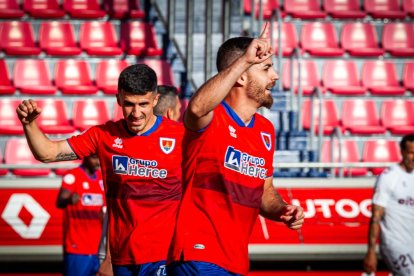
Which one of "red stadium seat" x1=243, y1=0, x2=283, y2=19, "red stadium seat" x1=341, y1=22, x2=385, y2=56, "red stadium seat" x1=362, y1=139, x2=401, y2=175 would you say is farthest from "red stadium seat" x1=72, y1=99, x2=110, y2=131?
"red stadium seat" x1=341, y1=22, x2=385, y2=56

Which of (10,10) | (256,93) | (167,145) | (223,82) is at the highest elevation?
(223,82)

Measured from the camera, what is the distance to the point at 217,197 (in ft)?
13.8

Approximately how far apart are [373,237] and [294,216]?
367 cm

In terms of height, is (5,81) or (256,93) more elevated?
(256,93)

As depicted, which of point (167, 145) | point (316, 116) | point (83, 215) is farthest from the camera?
point (316, 116)

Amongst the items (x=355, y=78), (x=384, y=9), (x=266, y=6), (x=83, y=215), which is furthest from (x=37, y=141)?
(x=384, y=9)

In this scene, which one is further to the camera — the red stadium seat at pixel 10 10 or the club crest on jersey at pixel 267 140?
the red stadium seat at pixel 10 10

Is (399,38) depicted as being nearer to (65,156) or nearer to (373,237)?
(373,237)

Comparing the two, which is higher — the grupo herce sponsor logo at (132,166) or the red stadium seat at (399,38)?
the grupo herce sponsor logo at (132,166)

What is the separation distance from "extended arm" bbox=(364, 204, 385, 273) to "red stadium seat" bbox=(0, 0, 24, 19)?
8878 mm

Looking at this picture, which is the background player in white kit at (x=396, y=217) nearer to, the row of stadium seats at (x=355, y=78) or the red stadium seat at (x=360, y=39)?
the row of stadium seats at (x=355, y=78)

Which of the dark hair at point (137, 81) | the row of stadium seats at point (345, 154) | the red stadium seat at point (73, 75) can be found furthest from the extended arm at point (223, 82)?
the red stadium seat at point (73, 75)

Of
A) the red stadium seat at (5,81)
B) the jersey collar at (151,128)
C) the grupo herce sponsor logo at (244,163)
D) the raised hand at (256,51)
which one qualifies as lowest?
the red stadium seat at (5,81)

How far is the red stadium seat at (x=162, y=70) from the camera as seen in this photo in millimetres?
13672
